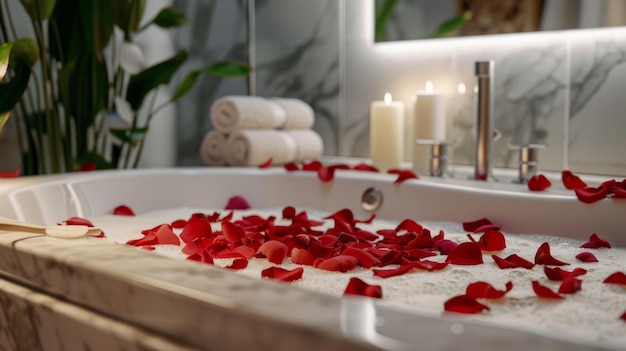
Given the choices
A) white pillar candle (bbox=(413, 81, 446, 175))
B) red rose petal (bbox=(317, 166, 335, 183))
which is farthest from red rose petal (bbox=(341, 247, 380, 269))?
white pillar candle (bbox=(413, 81, 446, 175))

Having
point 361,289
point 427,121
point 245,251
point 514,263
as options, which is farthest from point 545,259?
point 427,121

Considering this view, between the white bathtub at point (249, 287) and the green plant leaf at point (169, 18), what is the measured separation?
548mm

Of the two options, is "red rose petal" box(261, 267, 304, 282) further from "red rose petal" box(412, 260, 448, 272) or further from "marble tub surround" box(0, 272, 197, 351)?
"marble tub surround" box(0, 272, 197, 351)

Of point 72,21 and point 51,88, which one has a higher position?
point 72,21

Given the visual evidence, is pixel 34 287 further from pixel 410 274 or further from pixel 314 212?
pixel 314 212

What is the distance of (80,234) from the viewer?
0.82 m

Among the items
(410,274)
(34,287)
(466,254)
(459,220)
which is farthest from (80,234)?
(459,220)

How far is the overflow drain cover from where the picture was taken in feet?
5.12

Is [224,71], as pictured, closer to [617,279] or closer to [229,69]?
[229,69]

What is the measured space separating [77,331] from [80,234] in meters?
0.17

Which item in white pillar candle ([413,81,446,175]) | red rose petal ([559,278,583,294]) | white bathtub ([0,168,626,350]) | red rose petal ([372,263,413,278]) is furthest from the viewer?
white pillar candle ([413,81,446,175])

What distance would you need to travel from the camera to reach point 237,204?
1.71 metres

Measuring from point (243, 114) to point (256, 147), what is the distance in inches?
3.7

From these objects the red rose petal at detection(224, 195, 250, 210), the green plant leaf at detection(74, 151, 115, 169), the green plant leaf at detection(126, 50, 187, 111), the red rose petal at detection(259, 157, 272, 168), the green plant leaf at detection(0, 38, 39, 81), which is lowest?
the red rose petal at detection(224, 195, 250, 210)
